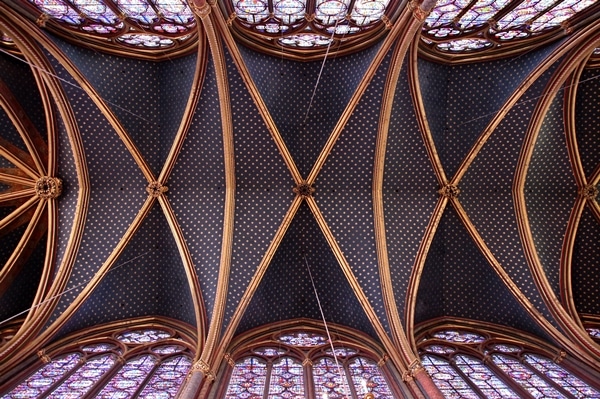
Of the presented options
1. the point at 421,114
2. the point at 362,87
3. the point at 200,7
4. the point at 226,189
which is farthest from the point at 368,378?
the point at 200,7

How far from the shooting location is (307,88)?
13.4m

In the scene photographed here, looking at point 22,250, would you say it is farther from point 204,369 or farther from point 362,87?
point 362,87

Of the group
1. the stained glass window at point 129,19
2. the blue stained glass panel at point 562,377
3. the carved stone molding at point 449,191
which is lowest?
the blue stained glass panel at point 562,377

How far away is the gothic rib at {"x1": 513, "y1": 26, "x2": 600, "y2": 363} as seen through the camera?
11000 millimetres

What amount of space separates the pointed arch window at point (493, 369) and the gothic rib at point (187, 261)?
242 inches

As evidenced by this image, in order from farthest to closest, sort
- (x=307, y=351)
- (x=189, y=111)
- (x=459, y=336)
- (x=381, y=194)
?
1. (x=381, y=194)
2. (x=459, y=336)
3. (x=189, y=111)
4. (x=307, y=351)

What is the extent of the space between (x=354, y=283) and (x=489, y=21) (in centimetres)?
800

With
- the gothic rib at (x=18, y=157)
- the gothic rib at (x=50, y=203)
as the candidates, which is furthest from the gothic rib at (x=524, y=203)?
the gothic rib at (x=18, y=157)

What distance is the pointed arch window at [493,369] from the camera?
33.0ft

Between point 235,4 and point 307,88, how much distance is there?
10.2 ft

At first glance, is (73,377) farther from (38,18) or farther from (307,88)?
(307,88)

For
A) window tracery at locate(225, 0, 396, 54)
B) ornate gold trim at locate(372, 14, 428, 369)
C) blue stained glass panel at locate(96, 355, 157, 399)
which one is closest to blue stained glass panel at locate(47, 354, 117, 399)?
blue stained glass panel at locate(96, 355, 157, 399)

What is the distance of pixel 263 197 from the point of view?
45.4ft

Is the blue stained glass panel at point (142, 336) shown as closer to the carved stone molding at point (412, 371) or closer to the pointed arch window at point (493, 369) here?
the carved stone molding at point (412, 371)
